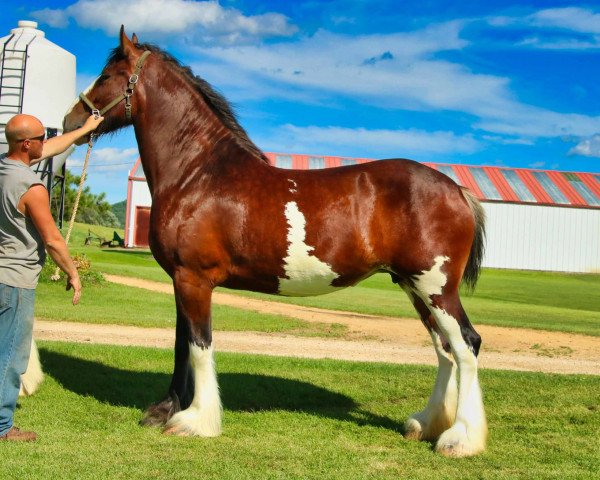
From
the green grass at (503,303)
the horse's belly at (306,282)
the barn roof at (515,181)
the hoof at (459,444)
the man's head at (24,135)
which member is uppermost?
the barn roof at (515,181)

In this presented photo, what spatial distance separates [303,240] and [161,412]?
1983 millimetres

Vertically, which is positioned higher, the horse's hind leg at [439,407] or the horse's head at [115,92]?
the horse's head at [115,92]

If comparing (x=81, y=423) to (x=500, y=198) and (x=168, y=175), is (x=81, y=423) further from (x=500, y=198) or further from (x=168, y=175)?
(x=500, y=198)

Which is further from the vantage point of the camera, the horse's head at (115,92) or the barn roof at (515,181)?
the barn roof at (515,181)

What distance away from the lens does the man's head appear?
16.1 ft

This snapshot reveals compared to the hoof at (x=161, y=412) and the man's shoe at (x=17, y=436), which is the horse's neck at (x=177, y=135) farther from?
the man's shoe at (x=17, y=436)

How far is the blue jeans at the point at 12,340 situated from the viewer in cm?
490

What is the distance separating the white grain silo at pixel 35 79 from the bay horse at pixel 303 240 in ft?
16.5

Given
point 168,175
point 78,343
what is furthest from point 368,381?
point 78,343

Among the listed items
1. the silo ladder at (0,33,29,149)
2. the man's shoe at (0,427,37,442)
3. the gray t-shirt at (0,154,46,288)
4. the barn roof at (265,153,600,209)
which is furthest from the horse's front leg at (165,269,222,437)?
the barn roof at (265,153,600,209)

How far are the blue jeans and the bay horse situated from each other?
1164mm

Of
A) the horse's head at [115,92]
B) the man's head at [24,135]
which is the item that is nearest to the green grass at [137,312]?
the horse's head at [115,92]

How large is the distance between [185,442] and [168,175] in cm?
224

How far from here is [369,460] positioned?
497 centimetres
